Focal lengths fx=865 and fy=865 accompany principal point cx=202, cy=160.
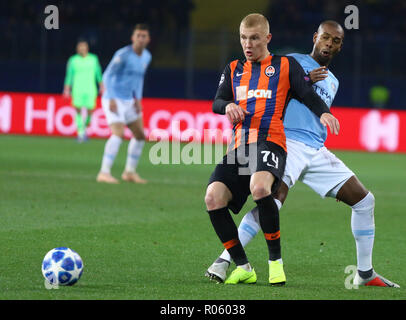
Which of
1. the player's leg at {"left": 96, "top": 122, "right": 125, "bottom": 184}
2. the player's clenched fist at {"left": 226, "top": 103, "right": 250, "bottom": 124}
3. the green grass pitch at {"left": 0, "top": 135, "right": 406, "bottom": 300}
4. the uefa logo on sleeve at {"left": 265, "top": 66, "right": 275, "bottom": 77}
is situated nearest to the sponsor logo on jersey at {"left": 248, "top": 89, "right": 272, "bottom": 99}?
the uefa logo on sleeve at {"left": 265, "top": 66, "right": 275, "bottom": 77}

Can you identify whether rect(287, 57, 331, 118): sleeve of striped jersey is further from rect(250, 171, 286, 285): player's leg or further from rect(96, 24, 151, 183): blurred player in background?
rect(96, 24, 151, 183): blurred player in background

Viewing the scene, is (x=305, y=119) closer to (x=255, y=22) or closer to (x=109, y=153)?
(x=255, y=22)

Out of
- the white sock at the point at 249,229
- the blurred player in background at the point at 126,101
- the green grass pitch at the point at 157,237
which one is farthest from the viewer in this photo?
the blurred player in background at the point at 126,101

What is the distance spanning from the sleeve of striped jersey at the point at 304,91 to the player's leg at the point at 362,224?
587 mm

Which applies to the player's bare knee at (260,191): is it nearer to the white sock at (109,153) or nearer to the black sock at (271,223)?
the black sock at (271,223)

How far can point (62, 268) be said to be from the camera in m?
5.33

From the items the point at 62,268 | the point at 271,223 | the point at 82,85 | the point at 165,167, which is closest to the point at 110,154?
the point at 165,167

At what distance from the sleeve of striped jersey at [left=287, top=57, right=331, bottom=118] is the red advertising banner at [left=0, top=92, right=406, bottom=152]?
43.6ft

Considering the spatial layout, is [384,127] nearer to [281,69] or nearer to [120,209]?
[120,209]

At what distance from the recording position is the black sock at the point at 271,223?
5.60 meters

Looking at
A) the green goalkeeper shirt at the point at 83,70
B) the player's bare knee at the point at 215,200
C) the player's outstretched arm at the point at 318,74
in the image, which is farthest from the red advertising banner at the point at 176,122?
the player's bare knee at the point at 215,200

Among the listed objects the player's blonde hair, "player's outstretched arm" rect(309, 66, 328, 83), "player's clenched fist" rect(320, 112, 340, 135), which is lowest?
"player's clenched fist" rect(320, 112, 340, 135)

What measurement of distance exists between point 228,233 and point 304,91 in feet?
3.52

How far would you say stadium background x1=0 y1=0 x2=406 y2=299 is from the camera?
20.0 ft
